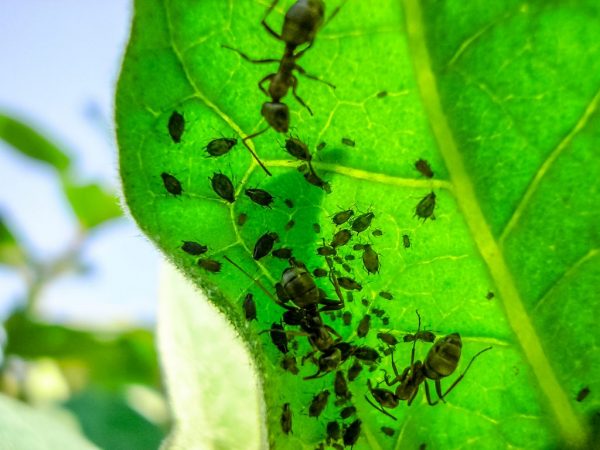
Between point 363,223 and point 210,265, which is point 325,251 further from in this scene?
point 210,265

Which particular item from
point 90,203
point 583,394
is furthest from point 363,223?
point 90,203

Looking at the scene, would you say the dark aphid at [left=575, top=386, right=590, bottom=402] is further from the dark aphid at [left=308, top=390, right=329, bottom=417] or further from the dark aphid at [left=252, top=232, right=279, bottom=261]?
the dark aphid at [left=252, top=232, right=279, bottom=261]

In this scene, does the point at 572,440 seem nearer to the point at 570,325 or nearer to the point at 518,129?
the point at 570,325

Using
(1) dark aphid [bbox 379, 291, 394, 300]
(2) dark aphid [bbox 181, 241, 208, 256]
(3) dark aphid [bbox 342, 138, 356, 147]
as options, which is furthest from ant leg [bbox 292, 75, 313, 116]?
(1) dark aphid [bbox 379, 291, 394, 300]

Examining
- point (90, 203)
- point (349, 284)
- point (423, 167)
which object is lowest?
point (349, 284)

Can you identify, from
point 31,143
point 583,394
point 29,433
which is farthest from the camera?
point 31,143

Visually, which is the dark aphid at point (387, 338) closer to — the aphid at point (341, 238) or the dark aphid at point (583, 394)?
the aphid at point (341, 238)

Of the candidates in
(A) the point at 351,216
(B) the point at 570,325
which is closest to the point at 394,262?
(A) the point at 351,216
